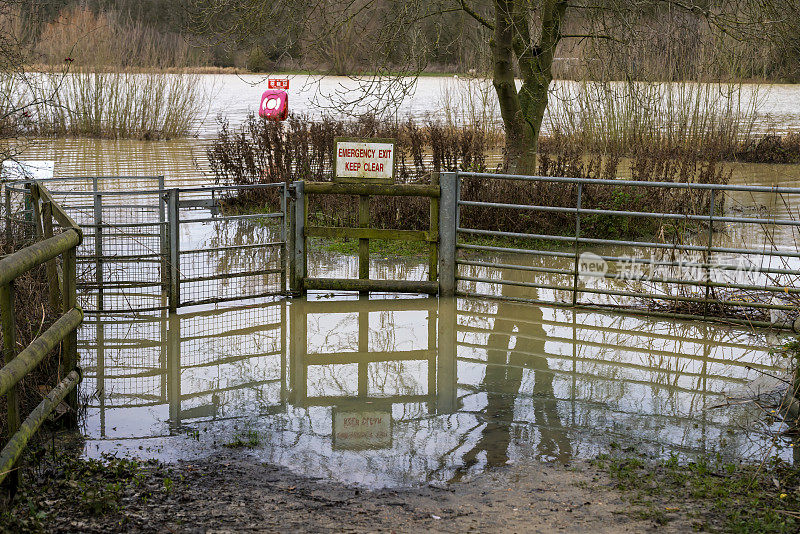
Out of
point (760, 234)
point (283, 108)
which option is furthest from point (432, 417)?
point (283, 108)

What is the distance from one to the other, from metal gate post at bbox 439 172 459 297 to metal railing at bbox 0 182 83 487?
4.16m

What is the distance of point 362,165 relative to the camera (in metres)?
9.50

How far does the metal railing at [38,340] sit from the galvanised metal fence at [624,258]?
13.4 ft

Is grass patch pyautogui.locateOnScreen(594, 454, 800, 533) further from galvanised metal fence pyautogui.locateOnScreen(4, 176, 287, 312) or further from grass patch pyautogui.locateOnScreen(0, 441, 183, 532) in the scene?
galvanised metal fence pyautogui.locateOnScreen(4, 176, 287, 312)

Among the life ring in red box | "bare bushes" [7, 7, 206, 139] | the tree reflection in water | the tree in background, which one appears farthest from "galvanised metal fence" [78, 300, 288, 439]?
"bare bushes" [7, 7, 206, 139]

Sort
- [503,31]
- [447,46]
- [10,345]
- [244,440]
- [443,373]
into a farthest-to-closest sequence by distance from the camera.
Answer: [447,46] < [503,31] < [443,373] < [244,440] < [10,345]

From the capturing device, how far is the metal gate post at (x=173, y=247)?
863 cm

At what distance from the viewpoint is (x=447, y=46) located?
43.5ft

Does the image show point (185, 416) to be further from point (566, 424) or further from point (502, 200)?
point (502, 200)

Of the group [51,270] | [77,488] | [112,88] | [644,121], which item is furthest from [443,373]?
[112,88]

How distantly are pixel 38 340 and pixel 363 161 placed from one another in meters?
5.29

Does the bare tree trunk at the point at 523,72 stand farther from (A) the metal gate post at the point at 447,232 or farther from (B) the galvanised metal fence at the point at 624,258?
(A) the metal gate post at the point at 447,232

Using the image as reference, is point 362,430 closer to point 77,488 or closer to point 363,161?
point 77,488

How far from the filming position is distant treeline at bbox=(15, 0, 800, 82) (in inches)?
494
